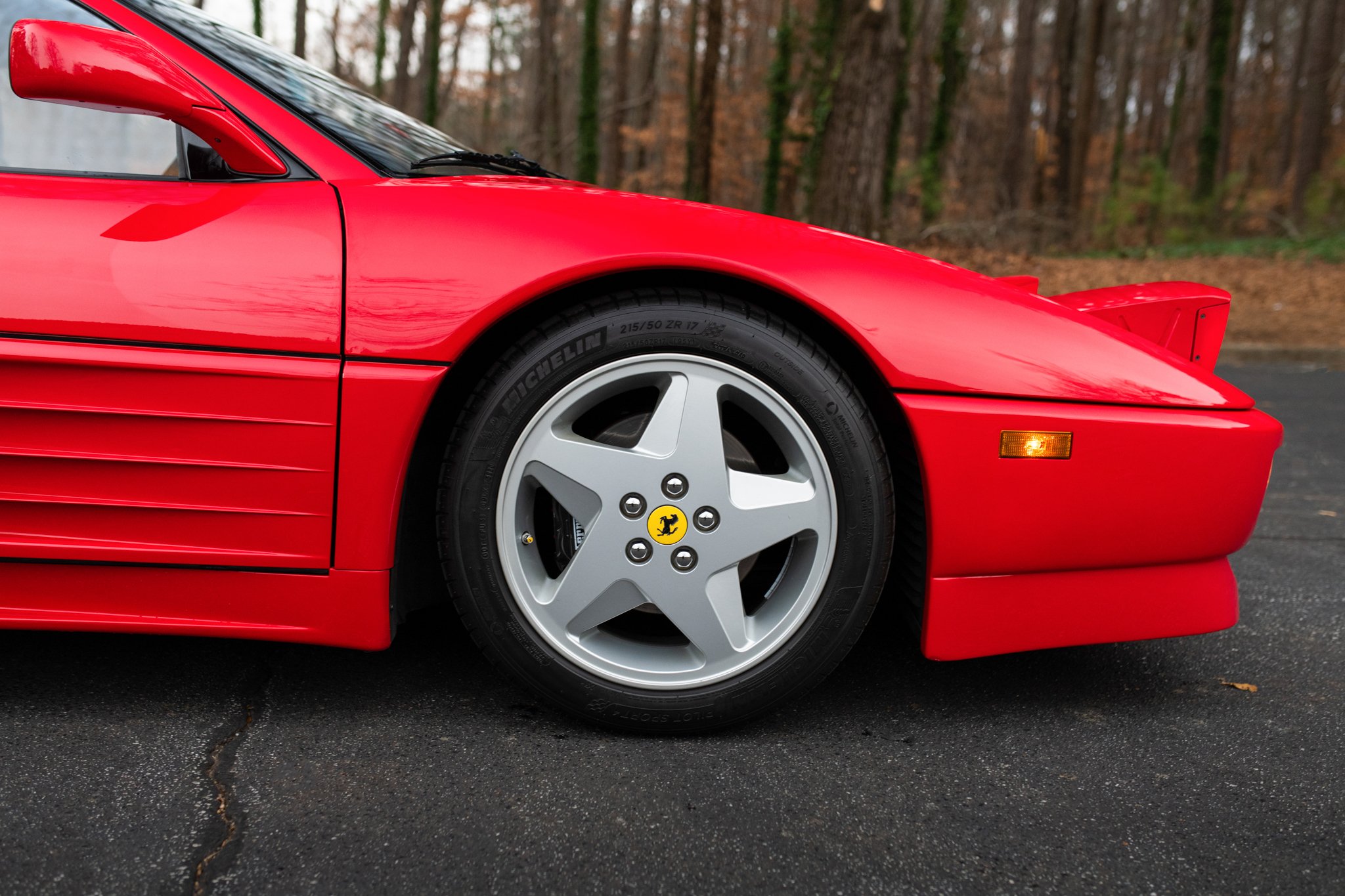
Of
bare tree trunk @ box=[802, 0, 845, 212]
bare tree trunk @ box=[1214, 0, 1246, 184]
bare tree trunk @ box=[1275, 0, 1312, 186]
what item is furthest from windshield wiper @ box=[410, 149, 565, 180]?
bare tree trunk @ box=[1275, 0, 1312, 186]

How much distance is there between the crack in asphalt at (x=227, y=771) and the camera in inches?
49.3

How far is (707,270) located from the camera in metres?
1.57

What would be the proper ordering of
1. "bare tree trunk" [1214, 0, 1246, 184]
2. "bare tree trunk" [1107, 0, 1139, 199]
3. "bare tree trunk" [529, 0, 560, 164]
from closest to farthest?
1. "bare tree trunk" [1214, 0, 1246, 184]
2. "bare tree trunk" [529, 0, 560, 164]
3. "bare tree trunk" [1107, 0, 1139, 199]

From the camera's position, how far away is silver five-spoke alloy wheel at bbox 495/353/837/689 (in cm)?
154

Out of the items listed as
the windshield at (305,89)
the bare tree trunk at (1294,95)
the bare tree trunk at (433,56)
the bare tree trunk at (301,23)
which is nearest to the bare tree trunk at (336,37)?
the bare tree trunk at (301,23)

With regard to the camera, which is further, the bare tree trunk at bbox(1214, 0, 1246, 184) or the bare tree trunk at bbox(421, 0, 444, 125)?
the bare tree trunk at bbox(421, 0, 444, 125)

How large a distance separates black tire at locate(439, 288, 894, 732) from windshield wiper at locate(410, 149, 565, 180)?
0.48m

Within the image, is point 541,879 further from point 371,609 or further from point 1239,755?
point 1239,755

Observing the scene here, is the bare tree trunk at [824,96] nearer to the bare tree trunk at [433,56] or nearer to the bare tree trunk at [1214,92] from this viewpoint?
the bare tree trunk at [1214,92]

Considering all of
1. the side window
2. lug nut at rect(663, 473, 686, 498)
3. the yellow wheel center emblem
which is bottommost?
the yellow wheel center emblem

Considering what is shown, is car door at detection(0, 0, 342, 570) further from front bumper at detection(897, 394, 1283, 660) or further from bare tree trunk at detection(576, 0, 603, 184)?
bare tree trunk at detection(576, 0, 603, 184)

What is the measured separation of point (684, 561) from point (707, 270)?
472 mm

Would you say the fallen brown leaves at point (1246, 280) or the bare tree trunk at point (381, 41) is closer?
the fallen brown leaves at point (1246, 280)

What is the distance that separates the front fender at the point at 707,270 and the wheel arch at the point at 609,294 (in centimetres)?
4
